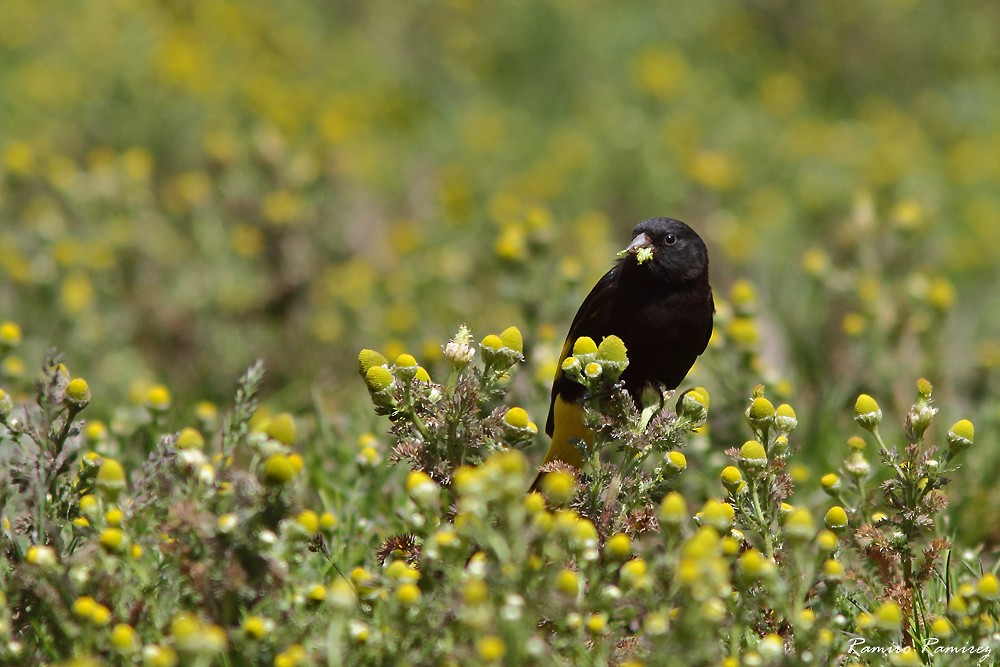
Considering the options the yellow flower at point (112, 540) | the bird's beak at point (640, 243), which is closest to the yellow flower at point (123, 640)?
the yellow flower at point (112, 540)

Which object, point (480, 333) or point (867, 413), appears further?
point (480, 333)

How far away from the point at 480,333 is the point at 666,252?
7.11 feet

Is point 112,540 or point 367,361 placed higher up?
point 367,361

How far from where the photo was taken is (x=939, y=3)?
10391mm

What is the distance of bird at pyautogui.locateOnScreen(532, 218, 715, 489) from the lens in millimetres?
3461

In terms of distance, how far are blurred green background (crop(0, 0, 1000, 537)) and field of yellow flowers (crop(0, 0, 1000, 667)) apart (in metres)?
0.03

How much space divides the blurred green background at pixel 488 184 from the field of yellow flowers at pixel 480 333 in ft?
0.09

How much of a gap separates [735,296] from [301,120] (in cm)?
471

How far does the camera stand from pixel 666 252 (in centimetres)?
354

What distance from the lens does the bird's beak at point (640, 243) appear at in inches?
138

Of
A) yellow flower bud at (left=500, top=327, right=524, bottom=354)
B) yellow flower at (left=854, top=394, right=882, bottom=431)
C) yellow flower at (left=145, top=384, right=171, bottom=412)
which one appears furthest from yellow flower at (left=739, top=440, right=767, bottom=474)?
yellow flower at (left=145, top=384, right=171, bottom=412)

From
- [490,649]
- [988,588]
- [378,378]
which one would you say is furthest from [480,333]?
[490,649]

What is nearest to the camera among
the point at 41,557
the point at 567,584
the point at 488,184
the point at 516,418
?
the point at 567,584

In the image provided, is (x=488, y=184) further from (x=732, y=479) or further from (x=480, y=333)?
(x=732, y=479)
